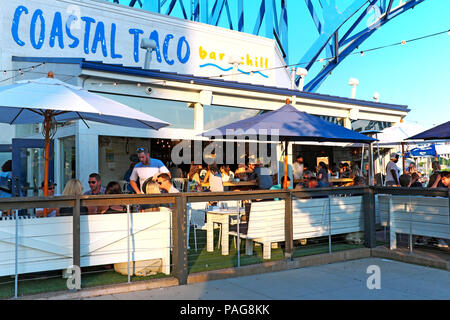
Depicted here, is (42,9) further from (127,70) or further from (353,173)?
(353,173)

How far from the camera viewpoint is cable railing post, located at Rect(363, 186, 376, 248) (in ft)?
23.0

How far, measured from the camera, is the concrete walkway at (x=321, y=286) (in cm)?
473

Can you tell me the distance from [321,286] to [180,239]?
1.77m

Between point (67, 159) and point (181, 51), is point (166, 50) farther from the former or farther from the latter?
point (67, 159)

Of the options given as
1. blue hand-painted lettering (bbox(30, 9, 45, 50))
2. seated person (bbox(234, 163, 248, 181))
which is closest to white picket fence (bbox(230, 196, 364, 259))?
seated person (bbox(234, 163, 248, 181))

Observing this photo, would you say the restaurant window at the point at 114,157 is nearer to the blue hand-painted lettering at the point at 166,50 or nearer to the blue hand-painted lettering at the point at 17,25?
the blue hand-painted lettering at the point at 166,50

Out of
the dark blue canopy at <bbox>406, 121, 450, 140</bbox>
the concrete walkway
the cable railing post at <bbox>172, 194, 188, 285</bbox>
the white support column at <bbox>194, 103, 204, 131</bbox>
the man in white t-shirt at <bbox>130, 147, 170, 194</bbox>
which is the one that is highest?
the white support column at <bbox>194, 103, 204, 131</bbox>

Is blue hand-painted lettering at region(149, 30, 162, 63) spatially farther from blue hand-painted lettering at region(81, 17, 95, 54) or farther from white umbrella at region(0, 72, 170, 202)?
white umbrella at region(0, 72, 170, 202)

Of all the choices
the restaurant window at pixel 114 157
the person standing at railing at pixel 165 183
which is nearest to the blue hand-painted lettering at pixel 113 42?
the restaurant window at pixel 114 157

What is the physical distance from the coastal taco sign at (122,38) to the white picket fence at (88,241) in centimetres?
856

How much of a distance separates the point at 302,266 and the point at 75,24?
1018cm

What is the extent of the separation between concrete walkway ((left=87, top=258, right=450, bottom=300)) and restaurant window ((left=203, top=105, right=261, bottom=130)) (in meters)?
6.03

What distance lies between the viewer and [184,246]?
522cm
